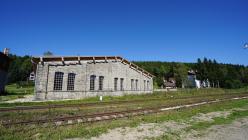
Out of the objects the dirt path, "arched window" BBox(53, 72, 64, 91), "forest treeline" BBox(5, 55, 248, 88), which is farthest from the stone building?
"forest treeline" BBox(5, 55, 248, 88)

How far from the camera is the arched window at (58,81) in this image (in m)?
27.3

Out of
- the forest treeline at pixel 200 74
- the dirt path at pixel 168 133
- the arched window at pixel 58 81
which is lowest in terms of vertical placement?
the dirt path at pixel 168 133

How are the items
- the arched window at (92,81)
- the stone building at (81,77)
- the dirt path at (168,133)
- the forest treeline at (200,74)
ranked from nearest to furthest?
the dirt path at (168,133) < the stone building at (81,77) < the arched window at (92,81) < the forest treeline at (200,74)

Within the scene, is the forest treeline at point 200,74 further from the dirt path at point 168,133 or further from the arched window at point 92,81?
the dirt path at point 168,133

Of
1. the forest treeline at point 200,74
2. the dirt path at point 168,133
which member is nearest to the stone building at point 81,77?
the dirt path at point 168,133

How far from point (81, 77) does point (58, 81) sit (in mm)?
3475

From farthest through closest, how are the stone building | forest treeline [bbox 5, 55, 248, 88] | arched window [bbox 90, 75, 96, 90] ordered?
1. forest treeline [bbox 5, 55, 248, 88]
2. arched window [bbox 90, 75, 96, 90]
3. the stone building

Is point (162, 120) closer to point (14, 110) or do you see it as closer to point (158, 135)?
point (158, 135)

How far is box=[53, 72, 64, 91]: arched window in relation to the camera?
27277 mm

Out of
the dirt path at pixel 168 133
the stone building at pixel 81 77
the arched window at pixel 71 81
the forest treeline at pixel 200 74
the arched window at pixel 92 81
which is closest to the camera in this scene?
the dirt path at pixel 168 133

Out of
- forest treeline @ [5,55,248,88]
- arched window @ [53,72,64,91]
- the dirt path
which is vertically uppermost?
forest treeline @ [5,55,248,88]

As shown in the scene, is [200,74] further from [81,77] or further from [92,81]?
[81,77]

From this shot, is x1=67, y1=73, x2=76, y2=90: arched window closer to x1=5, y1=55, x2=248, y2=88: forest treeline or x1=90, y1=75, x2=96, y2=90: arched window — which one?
x1=90, y1=75, x2=96, y2=90: arched window

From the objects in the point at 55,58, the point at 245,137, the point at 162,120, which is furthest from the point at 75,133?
the point at 55,58
